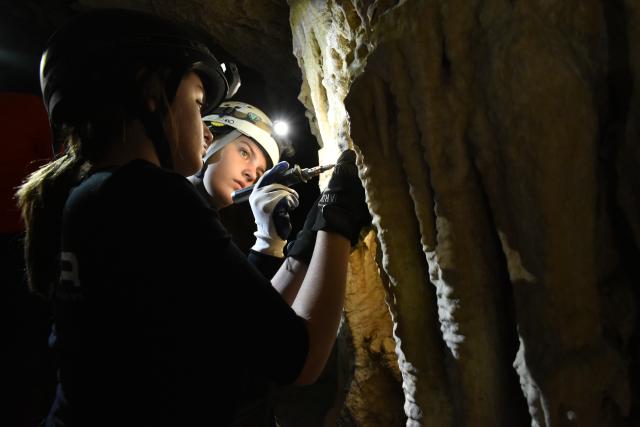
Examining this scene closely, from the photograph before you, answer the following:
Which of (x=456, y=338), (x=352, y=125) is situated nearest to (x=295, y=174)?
(x=352, y=125)

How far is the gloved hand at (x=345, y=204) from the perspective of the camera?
1.47m

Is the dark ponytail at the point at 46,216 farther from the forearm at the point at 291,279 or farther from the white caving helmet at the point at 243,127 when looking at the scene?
the white caving helmet at the point at 243,127

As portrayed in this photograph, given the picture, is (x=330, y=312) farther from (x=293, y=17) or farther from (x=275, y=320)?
(x=293, y=17)

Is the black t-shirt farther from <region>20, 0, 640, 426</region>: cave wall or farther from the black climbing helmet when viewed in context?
<region>20, 0, 640, 426</region>: cave wall

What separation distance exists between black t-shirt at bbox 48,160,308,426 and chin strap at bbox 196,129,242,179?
2.14 m

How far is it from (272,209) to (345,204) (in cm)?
78

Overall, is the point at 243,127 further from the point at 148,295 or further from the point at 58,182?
the point at 148,295

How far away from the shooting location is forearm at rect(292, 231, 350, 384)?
3.66 feet

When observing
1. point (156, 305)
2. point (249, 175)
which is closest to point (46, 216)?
point (156, 305)

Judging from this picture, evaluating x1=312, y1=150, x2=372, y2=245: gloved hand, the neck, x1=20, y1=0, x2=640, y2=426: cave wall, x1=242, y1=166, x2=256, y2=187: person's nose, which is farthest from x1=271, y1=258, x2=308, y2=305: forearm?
x1=242, y1=166, x2=256, y2=187: person's nose

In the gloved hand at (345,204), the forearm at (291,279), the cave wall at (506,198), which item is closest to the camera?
the cave wall at (506,198)

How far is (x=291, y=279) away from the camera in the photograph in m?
1.67

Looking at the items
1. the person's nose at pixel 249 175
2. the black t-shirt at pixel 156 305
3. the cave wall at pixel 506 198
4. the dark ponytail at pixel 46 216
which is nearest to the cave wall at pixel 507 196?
the cave wall at pixel 506 198

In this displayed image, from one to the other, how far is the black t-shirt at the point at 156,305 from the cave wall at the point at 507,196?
614 mm
